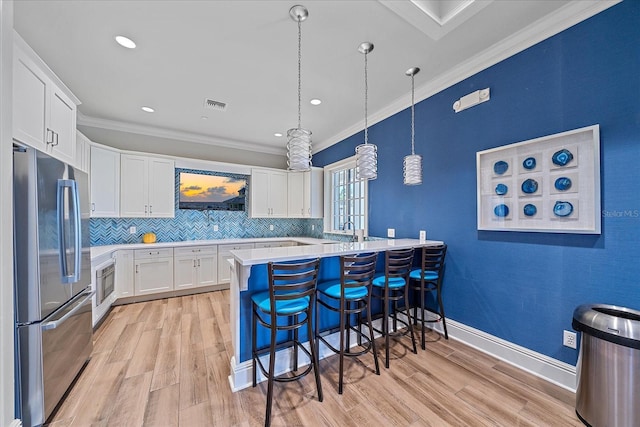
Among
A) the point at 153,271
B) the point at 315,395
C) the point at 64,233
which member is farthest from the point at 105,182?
the point at 315,395

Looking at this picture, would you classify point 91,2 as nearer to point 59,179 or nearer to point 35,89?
point 35,89

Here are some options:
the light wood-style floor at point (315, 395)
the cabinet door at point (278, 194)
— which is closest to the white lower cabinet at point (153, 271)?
the light wood-style floor at point (315, 395)

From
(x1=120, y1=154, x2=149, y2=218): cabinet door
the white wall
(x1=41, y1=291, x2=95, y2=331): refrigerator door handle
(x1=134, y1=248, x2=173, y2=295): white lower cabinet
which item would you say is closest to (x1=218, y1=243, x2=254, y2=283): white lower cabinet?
(x1=134, y1=248, x2=173, y2=295): white lower cabinet

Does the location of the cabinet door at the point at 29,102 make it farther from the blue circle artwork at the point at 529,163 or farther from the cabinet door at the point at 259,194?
the blue circle artwork at the point at 529,163

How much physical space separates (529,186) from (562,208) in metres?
0.30

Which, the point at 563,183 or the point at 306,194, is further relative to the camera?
the point at 306,194

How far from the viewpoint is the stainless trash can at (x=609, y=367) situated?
1383mm

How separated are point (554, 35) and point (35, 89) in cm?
399

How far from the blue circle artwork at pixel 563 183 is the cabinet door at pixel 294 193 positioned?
4.11m

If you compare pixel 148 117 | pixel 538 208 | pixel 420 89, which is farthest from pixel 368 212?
pixel 148 117

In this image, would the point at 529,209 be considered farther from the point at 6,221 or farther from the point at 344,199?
the point at 6,221

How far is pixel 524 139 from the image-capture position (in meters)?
2.18

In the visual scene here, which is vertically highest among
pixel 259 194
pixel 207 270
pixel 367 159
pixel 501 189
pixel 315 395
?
pixel 367 159

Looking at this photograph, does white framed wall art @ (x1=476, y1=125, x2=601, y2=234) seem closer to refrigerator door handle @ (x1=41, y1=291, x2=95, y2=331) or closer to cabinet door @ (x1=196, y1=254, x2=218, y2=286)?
refrigerator door handle @ (x1=41, y1=291, x2=95, y2=331)
